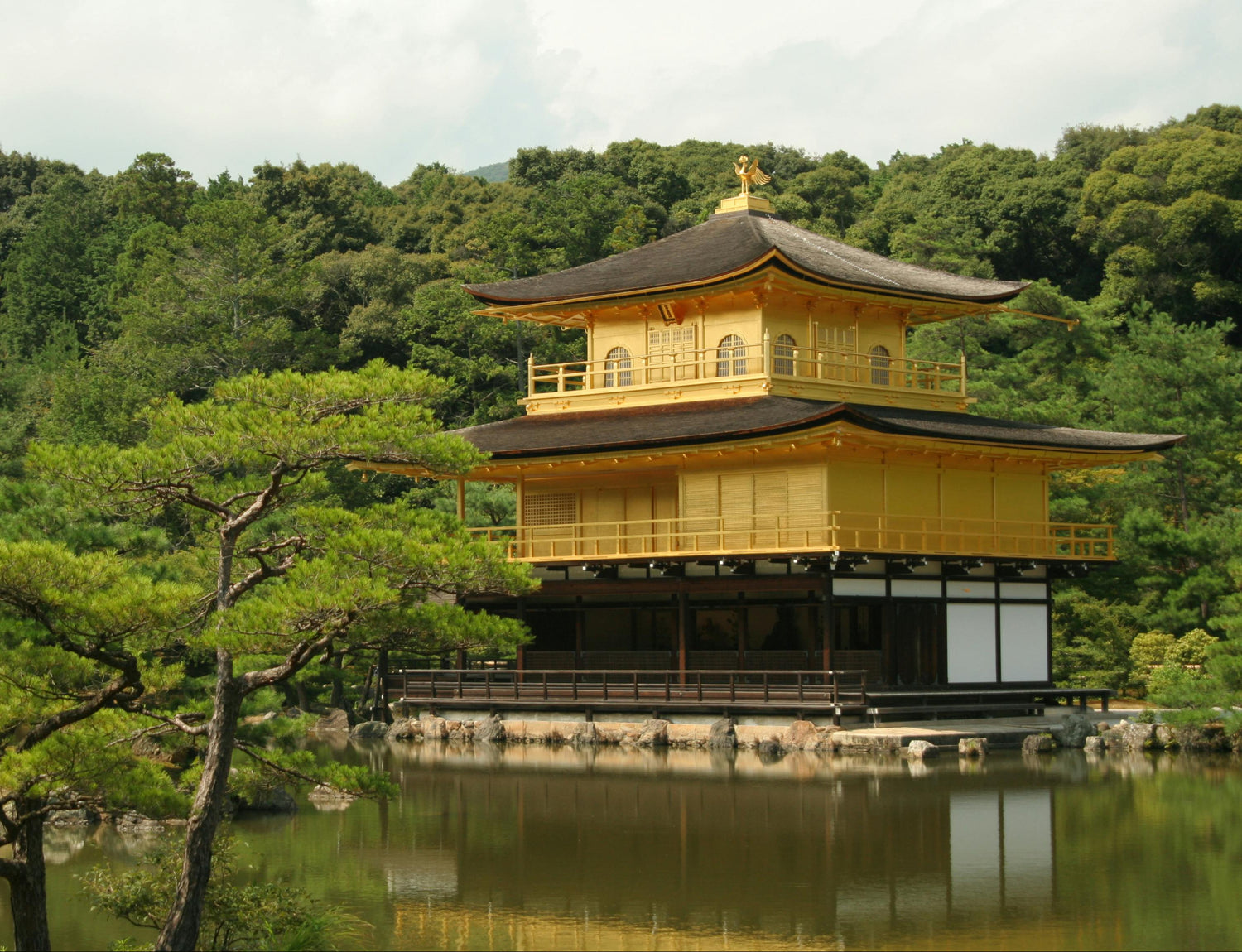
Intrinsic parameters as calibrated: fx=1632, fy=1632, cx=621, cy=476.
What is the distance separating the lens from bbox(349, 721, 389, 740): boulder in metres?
32.1

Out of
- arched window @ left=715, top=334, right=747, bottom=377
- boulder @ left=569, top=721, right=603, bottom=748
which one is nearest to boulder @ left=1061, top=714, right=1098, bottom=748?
boulder @ left=569, top=721, right=603, bottom=748

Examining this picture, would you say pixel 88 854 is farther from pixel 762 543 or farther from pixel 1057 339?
pixel 1057 339

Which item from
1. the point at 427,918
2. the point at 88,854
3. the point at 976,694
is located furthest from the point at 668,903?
the point at 976,694

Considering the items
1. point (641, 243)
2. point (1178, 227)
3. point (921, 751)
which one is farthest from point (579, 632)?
point (1178, 227)

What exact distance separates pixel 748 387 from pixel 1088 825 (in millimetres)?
15213

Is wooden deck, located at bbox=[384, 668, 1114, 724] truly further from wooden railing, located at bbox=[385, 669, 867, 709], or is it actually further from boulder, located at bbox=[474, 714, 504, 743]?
boulder, located at bbox=[474, 714, 504, 743]

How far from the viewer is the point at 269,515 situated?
1288 inches

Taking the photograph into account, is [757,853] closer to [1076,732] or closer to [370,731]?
[1076,732]

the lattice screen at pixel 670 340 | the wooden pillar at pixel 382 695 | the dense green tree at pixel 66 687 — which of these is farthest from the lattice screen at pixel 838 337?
the dense green tree at pixel 66 687

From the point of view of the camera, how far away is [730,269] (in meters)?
31.5

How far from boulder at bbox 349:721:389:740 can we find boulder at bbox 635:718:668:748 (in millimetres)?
6015

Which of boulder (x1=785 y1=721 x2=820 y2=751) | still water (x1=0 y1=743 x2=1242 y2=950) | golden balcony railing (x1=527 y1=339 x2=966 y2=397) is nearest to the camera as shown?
still water (x1=0 y1=743 x2=1242 y2=950)

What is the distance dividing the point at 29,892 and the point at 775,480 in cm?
1964

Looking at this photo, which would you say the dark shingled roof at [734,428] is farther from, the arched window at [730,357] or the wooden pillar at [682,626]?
the wooden pillar at [682,626]
